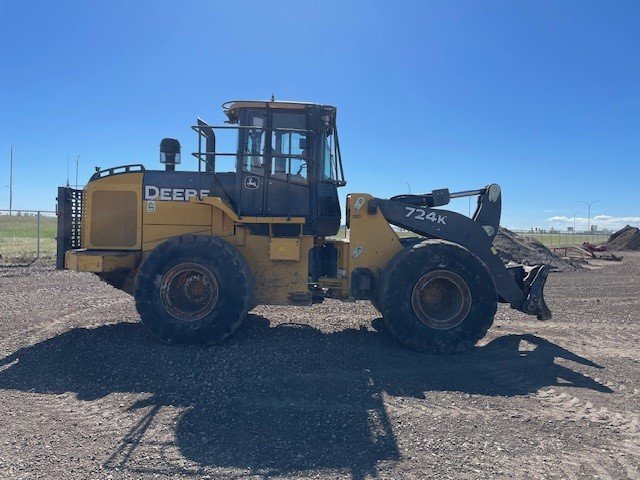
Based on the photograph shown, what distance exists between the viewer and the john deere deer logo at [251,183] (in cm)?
745


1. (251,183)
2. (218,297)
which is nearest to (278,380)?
(218,297)

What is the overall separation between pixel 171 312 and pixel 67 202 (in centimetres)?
257

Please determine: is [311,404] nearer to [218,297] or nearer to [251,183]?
[218,297]

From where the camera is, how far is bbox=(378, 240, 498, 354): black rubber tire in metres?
6.88

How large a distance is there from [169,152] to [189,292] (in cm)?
224

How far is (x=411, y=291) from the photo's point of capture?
6.96 meters

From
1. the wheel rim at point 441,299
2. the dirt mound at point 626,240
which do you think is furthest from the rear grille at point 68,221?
the dirt mound at point 626,240

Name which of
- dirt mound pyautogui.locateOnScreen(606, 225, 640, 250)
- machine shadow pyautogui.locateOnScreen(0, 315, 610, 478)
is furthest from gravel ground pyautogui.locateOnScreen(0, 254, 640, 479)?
dirt mound pyautogui.locateOnScreen(606, 225, 640, 250)

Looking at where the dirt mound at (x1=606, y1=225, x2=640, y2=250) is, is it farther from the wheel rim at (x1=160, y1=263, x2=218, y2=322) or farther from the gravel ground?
the wheel rim at (x1=160, y1=263, x2=218, y2=322)

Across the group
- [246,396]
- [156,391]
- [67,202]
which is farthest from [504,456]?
[67,202]

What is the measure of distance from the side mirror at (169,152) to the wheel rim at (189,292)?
178cm

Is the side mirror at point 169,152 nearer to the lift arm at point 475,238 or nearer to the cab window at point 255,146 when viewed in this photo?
the cab window at point 255,146

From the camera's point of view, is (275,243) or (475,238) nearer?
(275,243)

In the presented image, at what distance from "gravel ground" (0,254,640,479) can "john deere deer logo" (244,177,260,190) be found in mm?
2165
